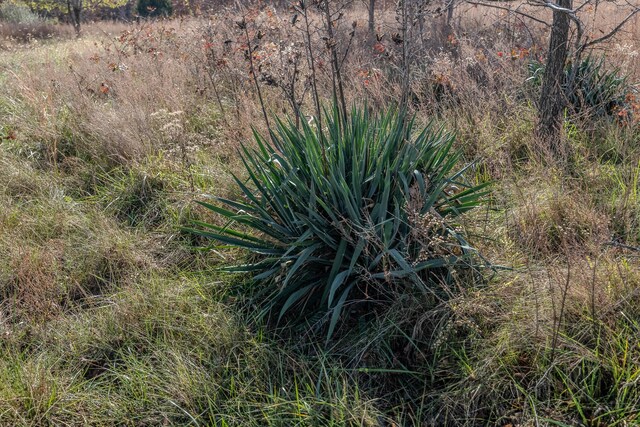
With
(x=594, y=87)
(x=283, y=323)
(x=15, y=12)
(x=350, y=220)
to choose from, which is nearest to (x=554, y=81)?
(x=594, y=87)

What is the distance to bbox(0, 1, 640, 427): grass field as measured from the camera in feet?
9.06

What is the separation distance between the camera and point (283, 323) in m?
3.45

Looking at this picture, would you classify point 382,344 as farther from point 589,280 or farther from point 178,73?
point 178,73

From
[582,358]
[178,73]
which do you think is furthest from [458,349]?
[178,73]

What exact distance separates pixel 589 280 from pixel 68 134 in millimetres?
5265

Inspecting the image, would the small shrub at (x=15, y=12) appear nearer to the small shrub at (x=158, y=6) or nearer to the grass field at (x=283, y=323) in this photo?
the small shrub at (x=158, y=6)

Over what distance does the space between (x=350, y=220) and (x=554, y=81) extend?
10.1 feet

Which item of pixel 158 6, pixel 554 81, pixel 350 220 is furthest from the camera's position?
pixel 158 6

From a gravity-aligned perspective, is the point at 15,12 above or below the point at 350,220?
above

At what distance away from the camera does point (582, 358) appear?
2.67 metres

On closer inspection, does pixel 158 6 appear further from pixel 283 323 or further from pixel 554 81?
pixel 283 323

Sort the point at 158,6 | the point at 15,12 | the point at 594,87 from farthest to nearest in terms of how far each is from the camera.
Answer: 1. the point at 158,6
2. the point at 15,12
3. the point at 594,87

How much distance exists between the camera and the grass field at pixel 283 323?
9.06 feet

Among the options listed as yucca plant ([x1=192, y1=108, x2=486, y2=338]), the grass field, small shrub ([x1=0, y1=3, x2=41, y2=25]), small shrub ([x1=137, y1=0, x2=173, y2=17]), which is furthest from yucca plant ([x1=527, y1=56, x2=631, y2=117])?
small shrub ([x1=0, y1=3, x2=41, y2=25])
